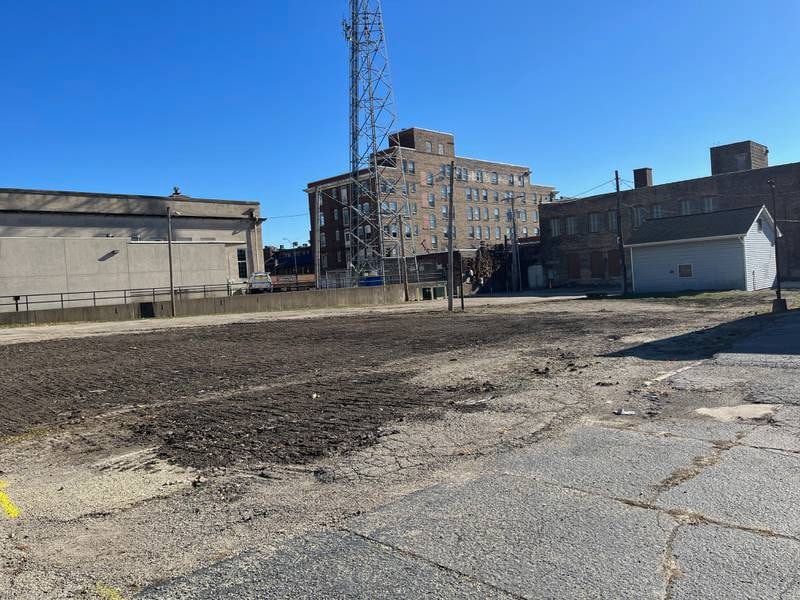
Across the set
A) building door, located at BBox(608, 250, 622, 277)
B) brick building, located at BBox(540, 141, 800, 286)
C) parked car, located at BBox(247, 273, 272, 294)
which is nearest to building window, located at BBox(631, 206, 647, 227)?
brick building, located at BBox(540, 141, 800, 286)

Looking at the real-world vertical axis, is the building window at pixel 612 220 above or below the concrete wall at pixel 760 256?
above

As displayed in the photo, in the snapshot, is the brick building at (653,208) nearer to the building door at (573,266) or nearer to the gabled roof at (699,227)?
the building door at (573,266)

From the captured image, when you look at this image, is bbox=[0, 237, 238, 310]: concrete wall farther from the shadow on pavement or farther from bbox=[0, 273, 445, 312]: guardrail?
the shadow on pavement

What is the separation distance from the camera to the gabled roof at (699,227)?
40.3 m

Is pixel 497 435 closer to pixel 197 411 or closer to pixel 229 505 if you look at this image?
pixel 229 505

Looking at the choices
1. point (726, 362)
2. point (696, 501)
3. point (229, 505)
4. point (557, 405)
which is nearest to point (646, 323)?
point (726, 362)

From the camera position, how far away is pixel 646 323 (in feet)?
65.4

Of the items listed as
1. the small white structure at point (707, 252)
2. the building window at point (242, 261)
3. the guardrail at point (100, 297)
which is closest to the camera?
the guardrail at point (100, 297)

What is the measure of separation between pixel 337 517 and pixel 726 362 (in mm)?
8612

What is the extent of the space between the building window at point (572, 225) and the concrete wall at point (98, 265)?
120 ft

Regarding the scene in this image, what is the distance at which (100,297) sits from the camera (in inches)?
1554

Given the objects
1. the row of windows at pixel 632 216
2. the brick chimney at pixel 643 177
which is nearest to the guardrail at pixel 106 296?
the row of windows at pixel 632 216

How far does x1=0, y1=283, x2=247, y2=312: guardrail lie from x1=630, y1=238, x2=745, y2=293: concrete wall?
30292mm

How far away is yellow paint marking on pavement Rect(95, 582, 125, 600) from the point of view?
11.2 ft
